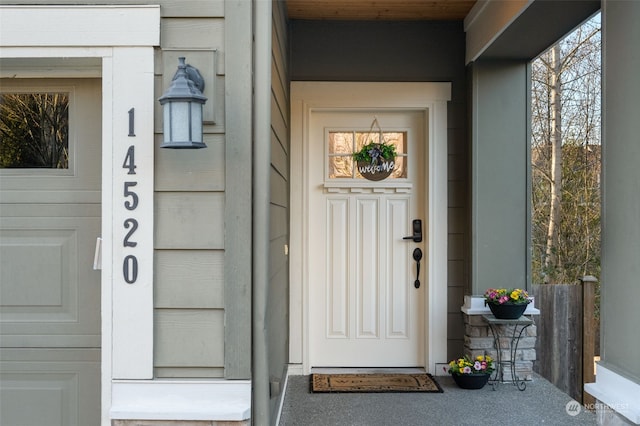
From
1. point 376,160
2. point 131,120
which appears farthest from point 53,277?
point 376,160

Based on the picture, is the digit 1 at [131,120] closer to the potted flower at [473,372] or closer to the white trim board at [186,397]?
the white trim board at [186,397]

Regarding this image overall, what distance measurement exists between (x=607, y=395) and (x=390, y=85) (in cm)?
241

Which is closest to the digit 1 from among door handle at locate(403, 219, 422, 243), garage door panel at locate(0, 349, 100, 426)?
garage door panel at locate(0, 349, 100, 426)

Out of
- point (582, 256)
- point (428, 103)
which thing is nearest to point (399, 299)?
point (428, 103)

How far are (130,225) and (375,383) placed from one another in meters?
2.20

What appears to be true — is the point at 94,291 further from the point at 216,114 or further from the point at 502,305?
the point at 502,305

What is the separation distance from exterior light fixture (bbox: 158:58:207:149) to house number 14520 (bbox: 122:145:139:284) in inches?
7.2

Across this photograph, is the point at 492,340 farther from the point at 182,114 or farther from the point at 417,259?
the point at 182,114

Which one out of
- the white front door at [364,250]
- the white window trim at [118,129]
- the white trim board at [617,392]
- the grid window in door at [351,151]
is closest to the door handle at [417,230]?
the white front door at [364,250]

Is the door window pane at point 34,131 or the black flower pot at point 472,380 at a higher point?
the door window pane at point 34,131

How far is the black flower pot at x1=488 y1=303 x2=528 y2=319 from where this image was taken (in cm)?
320

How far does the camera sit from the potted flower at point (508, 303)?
3201 mm

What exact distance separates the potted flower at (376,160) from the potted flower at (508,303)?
111 centimetres

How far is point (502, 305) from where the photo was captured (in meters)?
3.21
